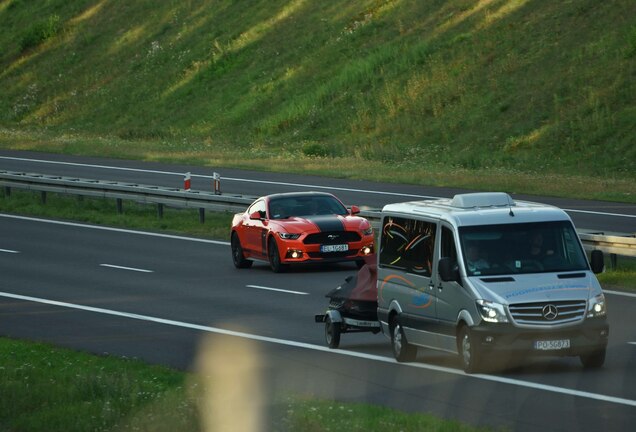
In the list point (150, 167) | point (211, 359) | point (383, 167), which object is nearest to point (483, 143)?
point (383, 167)

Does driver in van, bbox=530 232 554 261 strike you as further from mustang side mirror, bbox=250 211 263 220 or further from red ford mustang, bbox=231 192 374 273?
mustang side mirror, bbox=250 211 263 220

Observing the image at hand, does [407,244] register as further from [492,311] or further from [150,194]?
[150,194]

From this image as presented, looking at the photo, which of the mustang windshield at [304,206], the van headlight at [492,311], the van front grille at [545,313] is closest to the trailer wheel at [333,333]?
the van headlight at [492,311]

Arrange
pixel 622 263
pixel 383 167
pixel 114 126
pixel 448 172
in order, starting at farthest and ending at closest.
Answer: pixel 114 126
pixel 383 167
pixel 448 172
pixel 622 263

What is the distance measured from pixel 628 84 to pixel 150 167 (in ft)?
56.8

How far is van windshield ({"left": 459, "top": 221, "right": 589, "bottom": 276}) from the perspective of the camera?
16234 mm

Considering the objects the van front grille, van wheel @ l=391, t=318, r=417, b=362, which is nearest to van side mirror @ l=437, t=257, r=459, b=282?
the van front grille

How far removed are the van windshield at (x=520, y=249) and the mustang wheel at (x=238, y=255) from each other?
1243cm

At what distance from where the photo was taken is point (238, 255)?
28.7 m

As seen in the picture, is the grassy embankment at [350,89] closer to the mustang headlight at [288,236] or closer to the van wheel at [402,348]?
the mustang headlight at [288,236]

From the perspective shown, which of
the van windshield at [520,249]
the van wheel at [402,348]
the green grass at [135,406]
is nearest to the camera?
the green grass at [135,406]

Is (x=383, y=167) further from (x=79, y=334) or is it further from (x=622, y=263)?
(x=79, y=334)

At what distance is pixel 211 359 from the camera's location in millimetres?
17625

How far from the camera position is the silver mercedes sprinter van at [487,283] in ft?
50.8
